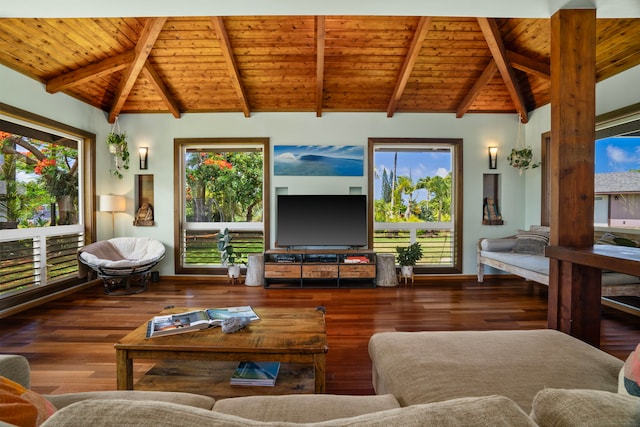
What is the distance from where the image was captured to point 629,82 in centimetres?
356

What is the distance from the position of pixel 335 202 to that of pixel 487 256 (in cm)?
Result: 232

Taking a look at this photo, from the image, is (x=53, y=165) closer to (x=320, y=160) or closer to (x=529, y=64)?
(x=320, y=160)

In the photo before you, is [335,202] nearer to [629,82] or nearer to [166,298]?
[166,298]

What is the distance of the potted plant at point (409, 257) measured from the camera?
4.86 metres

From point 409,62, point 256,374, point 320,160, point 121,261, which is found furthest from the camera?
point 320,160

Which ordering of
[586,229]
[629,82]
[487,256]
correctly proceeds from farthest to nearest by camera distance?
[487,256]
[629,82]
[586,229]

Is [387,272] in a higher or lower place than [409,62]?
lower

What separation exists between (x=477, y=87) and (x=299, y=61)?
2466 millimetres

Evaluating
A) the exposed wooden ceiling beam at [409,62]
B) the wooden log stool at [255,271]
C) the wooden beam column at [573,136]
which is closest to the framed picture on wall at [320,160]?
the exposed wooden ceiling beam at [409,62]

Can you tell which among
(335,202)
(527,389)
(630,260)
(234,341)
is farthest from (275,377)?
(335,202)

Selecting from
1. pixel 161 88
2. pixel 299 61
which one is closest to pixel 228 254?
pixel 161 88

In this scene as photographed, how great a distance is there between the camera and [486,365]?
4.38ft

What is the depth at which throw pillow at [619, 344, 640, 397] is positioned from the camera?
871 millimetres

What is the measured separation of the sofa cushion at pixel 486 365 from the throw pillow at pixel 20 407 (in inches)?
41.4
